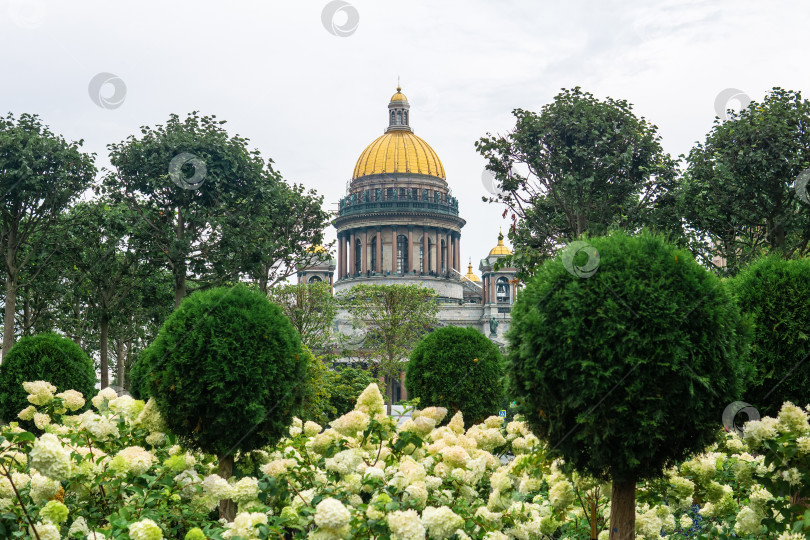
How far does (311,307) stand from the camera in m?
45.6

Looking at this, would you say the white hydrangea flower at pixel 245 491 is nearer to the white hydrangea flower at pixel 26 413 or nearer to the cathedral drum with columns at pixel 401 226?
the white hydrangea flower at pixel 26 413

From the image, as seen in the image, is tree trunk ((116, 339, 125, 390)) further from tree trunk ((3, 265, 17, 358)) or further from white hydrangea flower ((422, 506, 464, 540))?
white hydrangea flower ((422, 506, 464, 540))

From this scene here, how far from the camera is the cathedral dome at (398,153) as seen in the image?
91181 mm

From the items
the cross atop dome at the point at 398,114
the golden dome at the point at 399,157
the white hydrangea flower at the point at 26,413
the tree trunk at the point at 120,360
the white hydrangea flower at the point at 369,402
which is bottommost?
the white hydrangea flower at the point at 26,413

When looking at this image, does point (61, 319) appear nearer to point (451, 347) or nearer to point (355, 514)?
point (451, 347)

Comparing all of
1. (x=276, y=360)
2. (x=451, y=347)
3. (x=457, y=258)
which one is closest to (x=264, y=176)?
(x=451, y=347)

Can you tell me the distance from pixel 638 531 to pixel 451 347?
497 inches

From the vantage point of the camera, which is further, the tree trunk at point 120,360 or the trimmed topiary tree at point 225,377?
the tree trunk at point 120,360

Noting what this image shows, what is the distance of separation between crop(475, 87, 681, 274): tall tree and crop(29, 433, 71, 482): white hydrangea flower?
58.1ft

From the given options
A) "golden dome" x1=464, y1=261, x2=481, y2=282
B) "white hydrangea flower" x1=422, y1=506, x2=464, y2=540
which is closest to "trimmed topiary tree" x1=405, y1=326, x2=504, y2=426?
"white hydrangea flower" x1=422, y1=506, x2=464, y2=540

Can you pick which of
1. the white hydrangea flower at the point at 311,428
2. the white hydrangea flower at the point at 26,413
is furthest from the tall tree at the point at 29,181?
the white hydrangea flower at the point at 311,428

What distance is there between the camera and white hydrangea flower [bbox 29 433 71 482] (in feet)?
18.8

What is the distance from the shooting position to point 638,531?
7664mm

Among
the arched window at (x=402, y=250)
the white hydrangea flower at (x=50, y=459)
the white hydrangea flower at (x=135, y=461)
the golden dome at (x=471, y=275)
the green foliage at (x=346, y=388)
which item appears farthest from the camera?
the golden dome at (x=471, y=275)
